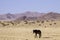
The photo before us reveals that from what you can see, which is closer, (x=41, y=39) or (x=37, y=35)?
(x=41, y=39)

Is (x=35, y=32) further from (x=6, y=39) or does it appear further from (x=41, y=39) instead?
(x=6, y=39)

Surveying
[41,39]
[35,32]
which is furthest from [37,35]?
[41,39]

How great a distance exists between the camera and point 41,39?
17.9m

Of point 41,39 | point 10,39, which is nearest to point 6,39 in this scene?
point 10,39

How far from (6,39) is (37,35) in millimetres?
3965

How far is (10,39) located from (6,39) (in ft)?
1.08

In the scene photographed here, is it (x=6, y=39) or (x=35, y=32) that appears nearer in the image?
(x=6, y=39)

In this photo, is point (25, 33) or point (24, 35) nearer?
point (24, 35)

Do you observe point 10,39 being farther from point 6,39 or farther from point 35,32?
point 35,32

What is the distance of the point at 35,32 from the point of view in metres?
20.5

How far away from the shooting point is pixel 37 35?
800 inches

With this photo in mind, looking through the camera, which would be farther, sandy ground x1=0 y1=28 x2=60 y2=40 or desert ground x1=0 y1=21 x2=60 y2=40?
desert ground x1=0 y1=21 x2=60 y2=40

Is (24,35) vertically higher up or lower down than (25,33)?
higher up

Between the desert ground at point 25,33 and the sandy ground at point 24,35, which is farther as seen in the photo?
the desert ground at point 25,33
